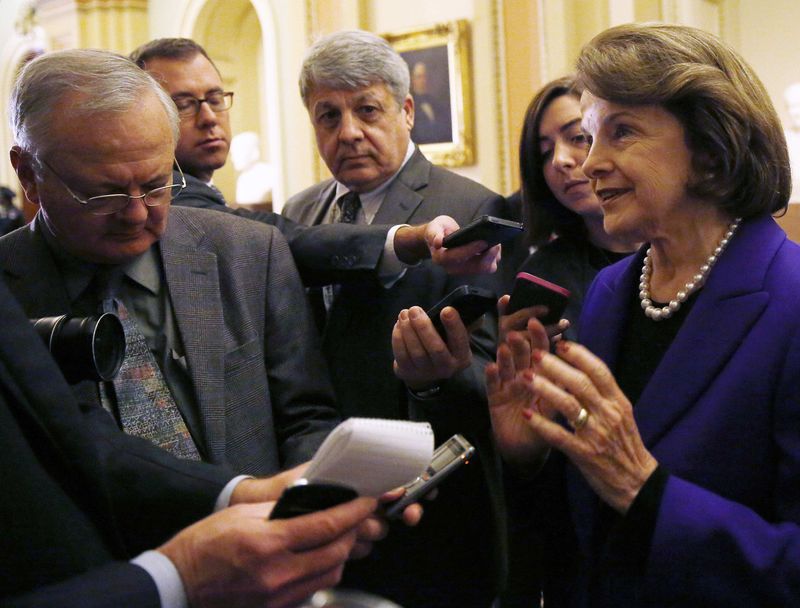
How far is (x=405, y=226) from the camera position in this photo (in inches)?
102

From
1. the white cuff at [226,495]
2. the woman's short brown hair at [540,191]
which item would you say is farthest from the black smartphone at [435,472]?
the woman's short brown hair at [540,191]

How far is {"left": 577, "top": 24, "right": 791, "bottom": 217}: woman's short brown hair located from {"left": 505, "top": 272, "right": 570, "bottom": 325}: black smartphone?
34cm

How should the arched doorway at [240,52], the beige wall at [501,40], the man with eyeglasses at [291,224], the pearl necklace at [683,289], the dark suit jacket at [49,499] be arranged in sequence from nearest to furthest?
the dark suit jacket at [49,499], the pearl necklace at [683,289], the man with eyeglasses at [291,224], the beige wall at [501,40], the arched doorway at [240,52]

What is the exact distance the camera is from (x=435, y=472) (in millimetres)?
1433

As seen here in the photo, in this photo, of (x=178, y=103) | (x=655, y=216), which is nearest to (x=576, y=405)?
(x=655, y=216)

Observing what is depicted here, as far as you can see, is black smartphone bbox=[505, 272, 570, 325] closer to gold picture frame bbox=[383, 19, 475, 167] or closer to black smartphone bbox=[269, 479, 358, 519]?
black smartphone bbox=[269, 479, 358, 519]

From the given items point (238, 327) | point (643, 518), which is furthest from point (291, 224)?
point (643, 518)

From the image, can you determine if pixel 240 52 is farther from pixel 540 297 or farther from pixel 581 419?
pixel 581 419

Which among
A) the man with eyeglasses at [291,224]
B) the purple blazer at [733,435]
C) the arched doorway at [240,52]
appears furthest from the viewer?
the arched doorway at [240,52]

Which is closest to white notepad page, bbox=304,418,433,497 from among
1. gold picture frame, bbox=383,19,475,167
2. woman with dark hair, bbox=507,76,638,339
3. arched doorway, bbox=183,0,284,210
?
woman with dark hair, bbox=507,76,638,339

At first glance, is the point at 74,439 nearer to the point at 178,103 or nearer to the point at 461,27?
the point at 178,103

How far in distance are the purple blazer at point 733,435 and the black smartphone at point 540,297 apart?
248mm

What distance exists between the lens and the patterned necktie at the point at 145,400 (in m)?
2.01

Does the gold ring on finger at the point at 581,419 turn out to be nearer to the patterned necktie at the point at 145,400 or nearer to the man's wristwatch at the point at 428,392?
the man's wristwatch at the point at 428,392
